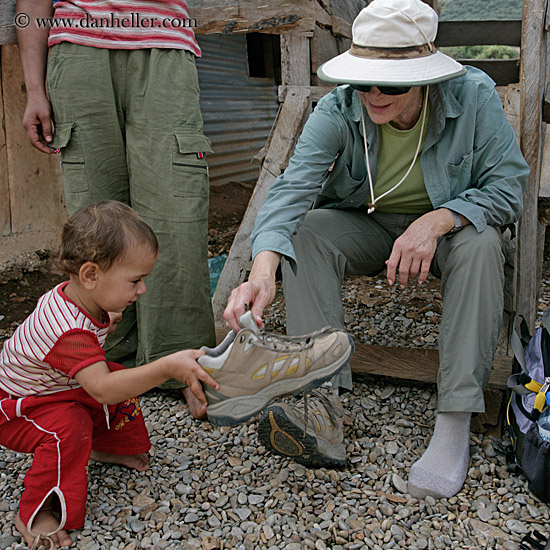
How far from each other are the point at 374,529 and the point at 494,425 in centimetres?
73

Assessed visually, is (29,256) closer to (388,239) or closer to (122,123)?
(122,123)

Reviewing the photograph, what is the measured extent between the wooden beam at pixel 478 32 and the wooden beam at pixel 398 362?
539 cm

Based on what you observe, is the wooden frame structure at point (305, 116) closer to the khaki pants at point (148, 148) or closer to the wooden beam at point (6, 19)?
the wooden beam at point (6, 19)

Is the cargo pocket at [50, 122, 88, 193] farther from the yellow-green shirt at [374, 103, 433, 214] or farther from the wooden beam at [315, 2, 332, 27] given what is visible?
the wooden beam at [315, 2, 332, 27]

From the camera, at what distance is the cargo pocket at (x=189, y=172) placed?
245 centimetres

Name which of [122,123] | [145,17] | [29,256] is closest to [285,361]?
[122,123]

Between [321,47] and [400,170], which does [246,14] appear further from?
[400,170]

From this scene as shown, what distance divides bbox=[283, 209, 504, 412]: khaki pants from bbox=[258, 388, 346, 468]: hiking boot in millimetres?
125

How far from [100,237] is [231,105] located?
5.42 m

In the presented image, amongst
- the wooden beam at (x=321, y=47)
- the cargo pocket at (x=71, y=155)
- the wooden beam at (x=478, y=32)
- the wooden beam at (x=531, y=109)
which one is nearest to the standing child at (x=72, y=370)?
the cargo pocket at (x=71, y=155)

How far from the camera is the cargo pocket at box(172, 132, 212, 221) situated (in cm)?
245

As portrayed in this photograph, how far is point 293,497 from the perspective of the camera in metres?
1.99

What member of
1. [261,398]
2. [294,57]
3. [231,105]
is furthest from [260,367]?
[231,105]

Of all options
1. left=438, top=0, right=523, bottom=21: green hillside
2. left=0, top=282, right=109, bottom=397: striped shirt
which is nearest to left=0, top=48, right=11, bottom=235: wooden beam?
left=0, top=282, right=109, bottom=397: striped shirt
